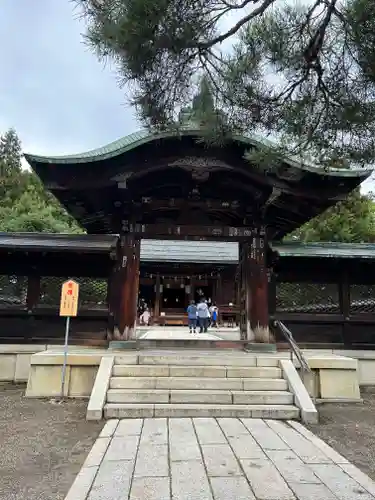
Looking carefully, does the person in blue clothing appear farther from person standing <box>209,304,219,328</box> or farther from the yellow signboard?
the yellow signboard

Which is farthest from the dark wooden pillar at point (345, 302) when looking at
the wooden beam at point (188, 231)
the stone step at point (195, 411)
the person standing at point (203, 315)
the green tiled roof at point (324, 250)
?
the person standing at point (203, 315)

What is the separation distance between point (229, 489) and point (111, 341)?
5514mm

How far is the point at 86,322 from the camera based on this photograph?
9.18 meters

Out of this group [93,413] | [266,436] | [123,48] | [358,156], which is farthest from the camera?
[93,413]

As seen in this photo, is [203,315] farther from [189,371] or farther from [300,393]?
[300,393]

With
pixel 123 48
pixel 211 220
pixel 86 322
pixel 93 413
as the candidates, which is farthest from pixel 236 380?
pixel 123 48

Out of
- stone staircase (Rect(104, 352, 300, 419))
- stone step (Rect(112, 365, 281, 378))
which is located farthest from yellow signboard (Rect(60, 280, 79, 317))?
stone step (Rect(112, 365, 281, 378))

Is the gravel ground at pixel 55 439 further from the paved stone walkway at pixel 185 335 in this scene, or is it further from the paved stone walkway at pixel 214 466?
the paved stone walkway at pixel 185 335

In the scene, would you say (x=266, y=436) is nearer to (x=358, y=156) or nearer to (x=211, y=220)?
(x=358, y=156)

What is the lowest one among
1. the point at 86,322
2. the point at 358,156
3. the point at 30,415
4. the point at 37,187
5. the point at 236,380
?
the point at 30,415

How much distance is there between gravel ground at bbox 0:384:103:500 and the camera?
146 inches

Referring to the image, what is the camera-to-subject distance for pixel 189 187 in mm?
9211

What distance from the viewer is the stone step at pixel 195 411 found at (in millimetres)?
5984

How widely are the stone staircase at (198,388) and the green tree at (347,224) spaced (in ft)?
64.3
